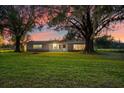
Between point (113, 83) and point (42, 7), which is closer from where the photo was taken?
point (113, 83)

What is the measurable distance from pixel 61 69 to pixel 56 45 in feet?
1.47

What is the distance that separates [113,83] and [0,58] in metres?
1.90

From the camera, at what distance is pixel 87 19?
5.84 m

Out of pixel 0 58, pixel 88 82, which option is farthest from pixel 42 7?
pixel 88 82

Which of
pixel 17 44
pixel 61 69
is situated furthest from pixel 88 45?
pixel 17 44

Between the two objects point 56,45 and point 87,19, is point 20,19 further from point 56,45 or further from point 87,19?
point 87,19

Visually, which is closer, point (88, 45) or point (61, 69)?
point (61, 69)

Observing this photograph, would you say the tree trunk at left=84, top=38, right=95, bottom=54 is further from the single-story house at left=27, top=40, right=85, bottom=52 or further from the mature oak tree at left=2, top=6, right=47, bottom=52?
the mature oak tree at left=2, top=6, right=47, bottom=52

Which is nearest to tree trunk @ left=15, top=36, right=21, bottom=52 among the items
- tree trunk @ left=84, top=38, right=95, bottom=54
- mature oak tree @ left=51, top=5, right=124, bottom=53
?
mature oak tree @ left=51, top=5, right=124, bottom=53

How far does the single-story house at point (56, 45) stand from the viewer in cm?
574
